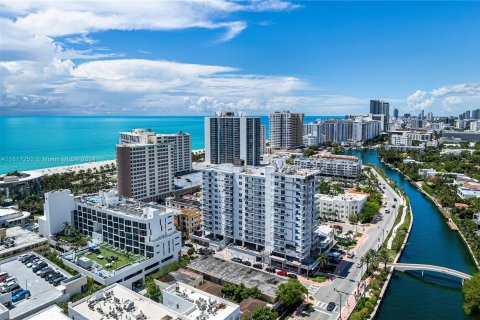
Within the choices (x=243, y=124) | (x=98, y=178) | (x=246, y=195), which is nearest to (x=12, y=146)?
(x=98, y=178)

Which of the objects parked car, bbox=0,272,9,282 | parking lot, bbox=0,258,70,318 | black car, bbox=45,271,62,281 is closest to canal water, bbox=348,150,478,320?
parking lot, bbox=0,258,70,318

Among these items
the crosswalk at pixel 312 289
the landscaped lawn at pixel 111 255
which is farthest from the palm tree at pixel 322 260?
the landscaped lawn at pixel 111 255

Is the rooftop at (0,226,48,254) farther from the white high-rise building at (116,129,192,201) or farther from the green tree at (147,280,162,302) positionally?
the white high-rise building at (116,129,192,201)

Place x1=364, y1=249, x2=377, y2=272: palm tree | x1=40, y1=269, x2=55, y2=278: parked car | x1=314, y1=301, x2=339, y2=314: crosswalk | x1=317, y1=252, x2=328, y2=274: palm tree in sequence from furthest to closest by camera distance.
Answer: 1. x1=364, y1=249, x2=377, y2=272: palm tree
2. x1=317, y1=252, x2=328, y2=274: palm tree
3. x1=40, y1=269, x2=55, y2=278: parked car
4. x1=314, y1=301, x2=339, y2=314: crosswalk

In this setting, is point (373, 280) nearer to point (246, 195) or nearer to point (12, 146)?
point (246, 195)

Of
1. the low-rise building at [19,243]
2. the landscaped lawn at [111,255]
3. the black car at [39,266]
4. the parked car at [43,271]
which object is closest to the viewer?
the parked car at [43,271]

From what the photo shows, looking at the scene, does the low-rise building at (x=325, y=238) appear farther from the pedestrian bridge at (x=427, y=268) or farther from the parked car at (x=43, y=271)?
the parked car at (x=43, y=271)
